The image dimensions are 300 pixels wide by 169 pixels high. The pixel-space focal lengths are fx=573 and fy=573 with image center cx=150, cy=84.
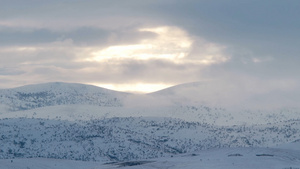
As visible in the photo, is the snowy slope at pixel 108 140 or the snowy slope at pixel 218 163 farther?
the snowy slope at pixel 108 140

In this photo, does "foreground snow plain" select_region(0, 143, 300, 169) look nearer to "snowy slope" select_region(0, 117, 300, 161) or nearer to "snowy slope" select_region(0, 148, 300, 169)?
"snowy slope" select_region(0, 148, 300, 169)

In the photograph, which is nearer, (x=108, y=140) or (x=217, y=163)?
(x=217, y=163)

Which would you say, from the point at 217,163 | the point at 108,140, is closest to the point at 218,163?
the point at 217,163

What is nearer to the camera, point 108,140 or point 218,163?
point 218,163

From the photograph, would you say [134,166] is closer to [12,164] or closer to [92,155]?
[12,164]

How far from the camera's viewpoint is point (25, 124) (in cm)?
16250

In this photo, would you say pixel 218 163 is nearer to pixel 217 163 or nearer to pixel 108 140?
pixel 217 163

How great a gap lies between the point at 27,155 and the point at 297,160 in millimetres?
68426

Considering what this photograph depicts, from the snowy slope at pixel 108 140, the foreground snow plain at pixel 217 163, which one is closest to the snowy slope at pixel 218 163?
the foreground snow plain at pixel 217 163

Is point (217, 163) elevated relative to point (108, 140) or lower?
lower

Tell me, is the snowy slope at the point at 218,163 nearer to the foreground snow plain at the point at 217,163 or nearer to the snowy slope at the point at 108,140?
the foreground snow plain at the point at 217,163

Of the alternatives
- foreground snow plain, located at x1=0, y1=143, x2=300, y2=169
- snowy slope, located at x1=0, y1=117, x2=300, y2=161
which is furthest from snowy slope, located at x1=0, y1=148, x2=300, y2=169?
snowy slope, located at x1=0, y1=117, x2=300, y2=161

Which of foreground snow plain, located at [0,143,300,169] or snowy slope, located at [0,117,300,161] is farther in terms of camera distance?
snowy slope, located at [0,117,300,161]

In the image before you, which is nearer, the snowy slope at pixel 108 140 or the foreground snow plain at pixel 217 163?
the foreground snow plain at pixel 217 163
